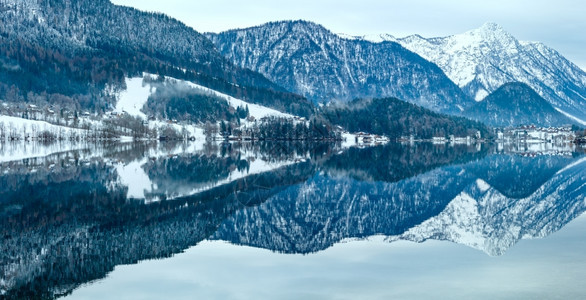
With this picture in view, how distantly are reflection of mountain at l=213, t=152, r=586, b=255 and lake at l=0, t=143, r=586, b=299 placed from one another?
4.9 inches

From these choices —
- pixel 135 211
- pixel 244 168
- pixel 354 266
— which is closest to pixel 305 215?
pixel 135 211

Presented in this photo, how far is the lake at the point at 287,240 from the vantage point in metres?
20.5

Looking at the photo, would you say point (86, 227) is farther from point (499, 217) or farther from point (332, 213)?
point (499, 217)

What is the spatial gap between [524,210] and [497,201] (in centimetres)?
494

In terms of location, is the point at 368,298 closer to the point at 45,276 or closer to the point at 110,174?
the point at 45,276

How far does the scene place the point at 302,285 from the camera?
68.3 ft

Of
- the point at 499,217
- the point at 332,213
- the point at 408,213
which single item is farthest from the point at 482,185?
the point at 332,213

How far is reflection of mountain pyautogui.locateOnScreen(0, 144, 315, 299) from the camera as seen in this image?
72.7 feet

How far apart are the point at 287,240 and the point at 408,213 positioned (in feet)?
39.5

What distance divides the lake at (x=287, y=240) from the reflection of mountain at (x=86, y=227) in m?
0.08

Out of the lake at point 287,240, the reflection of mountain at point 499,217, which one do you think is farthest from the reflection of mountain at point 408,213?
the lake at point 287,240

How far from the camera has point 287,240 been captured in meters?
29.2

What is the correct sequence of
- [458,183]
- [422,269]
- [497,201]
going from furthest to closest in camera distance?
[458,183] → [497,201] → [422,269]

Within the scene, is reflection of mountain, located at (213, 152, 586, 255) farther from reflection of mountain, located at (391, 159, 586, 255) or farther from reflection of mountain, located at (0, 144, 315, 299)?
reflection of mountain, located at (0, 144, 315, 299)
